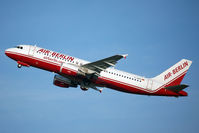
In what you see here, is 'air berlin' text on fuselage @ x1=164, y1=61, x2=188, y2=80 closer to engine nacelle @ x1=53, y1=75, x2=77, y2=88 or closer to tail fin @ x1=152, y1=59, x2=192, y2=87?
tail fin @ x1=152, y1=59, x2=192, y2=87

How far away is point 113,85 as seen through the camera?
144 ft

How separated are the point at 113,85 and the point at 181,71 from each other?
1286cm

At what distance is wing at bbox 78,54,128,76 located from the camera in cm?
4043

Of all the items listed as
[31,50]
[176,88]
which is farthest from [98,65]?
[176,88]

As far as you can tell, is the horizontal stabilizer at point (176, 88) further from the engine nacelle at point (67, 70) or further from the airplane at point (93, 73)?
the engine nacelle at point (67, 70)

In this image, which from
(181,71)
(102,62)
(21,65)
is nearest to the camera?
(102,62)

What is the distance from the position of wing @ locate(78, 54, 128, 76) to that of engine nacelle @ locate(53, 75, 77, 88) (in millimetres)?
6645

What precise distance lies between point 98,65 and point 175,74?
14.5m

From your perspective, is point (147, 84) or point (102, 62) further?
point (147, 84)

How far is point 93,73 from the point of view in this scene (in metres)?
42.8

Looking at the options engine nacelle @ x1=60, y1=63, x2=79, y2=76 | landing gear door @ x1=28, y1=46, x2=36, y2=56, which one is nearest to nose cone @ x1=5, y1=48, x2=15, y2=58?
landing gear door @ x1=28, y1=46, x2=36, y2=56

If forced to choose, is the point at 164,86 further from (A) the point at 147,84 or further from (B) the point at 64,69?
(B) the point at 64,69

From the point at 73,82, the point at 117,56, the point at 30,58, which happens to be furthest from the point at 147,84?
the point at 30,58

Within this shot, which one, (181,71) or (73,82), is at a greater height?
(181,71)
